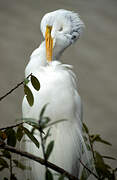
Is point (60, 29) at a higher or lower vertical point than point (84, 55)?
lower

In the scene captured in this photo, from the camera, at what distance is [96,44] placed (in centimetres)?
315

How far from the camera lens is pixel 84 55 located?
3.08 meters

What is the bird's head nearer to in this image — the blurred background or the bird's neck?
the bird's neck

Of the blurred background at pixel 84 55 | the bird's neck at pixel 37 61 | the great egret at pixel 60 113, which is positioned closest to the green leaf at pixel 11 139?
the great egret at pixel 60 113

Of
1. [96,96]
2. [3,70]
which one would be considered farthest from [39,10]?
[96,96]

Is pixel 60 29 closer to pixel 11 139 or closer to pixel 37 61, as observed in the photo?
pixel 37 61

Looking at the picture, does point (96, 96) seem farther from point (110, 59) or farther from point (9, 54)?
point (9, 54)

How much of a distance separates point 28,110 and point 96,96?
170 cm

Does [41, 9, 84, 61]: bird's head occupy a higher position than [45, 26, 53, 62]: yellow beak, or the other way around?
[41, 9, 84, 61]: bird's head

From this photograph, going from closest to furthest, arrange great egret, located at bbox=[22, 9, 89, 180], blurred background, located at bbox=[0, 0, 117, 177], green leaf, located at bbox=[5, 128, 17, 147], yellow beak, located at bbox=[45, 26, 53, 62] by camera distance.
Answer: green leaf, located at bbox=[5, 128, 17, 147] → great egret, located at bbox=[22, 9, 89, 180] → yellow beak, located at bbox=[45, 26, 53, 62] → blurred background, located at bbox=[0, 0, 117, 177]

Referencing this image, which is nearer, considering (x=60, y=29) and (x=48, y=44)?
(x=48, y=44)

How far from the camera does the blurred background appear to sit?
2754 millimetres

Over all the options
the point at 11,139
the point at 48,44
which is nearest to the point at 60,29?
the point at 48,44

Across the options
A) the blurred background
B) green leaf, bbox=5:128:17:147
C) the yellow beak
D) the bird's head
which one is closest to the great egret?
the yellow beak
